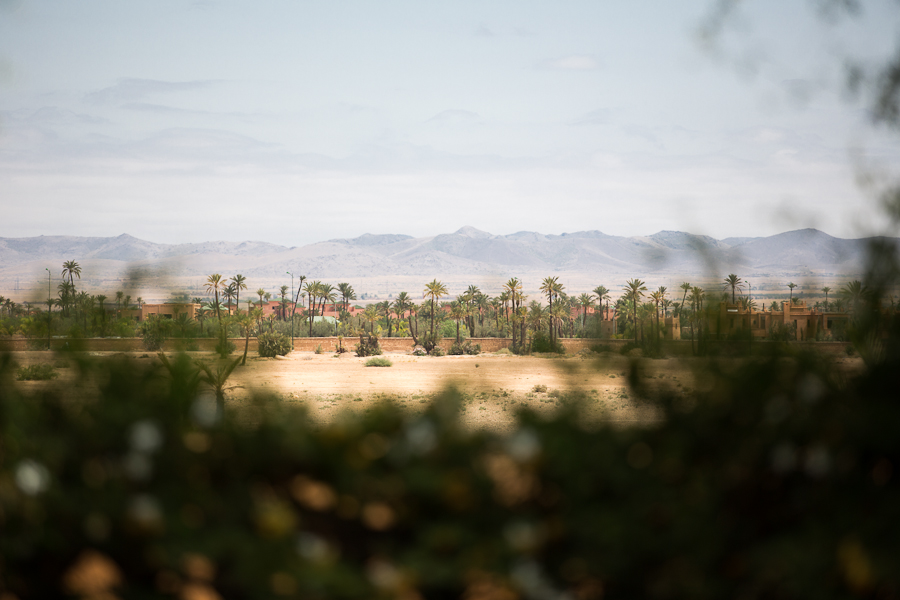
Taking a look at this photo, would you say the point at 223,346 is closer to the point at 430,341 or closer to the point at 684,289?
the point at 684,289

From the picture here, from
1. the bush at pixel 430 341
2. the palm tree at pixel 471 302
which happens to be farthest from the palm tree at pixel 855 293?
the palm tree at pixel 471 302

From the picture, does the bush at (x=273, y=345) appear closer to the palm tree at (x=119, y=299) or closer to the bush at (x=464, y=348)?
the bush at (x=464, y=348)

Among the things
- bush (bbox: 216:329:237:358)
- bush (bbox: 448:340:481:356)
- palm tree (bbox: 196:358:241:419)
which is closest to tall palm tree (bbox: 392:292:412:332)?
bush (bbox: 448:340:481:356)

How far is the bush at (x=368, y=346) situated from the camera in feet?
202

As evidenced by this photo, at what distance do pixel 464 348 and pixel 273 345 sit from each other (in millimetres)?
17448

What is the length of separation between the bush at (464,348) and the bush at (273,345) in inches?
569

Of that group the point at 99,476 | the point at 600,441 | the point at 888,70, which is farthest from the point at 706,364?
the point at 888,70

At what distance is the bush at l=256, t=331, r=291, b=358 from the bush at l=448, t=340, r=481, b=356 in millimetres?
14461

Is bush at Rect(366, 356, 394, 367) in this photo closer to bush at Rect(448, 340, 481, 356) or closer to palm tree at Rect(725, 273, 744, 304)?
bush at Rect(448, 340, 481, 356)

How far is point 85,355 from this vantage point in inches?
95.4

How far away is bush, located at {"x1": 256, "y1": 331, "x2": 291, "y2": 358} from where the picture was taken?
5434cm

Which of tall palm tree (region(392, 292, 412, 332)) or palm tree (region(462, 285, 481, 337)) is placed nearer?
palm tree (region(462, 285, 481, 337))

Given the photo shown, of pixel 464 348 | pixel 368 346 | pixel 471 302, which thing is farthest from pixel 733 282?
pixel 471 302

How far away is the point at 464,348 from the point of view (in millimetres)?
64188
